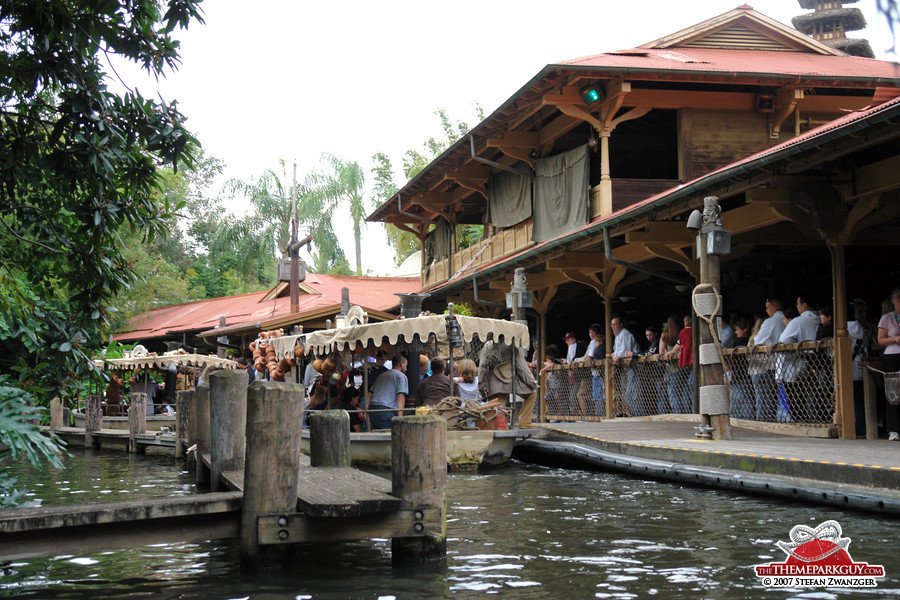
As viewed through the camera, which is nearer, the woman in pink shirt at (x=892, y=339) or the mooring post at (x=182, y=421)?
the woman in pink shirt at (x=892, y=339)

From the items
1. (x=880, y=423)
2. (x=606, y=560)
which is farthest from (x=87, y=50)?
(x=880, y=423)

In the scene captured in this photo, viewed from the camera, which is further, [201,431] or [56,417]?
[56,417]

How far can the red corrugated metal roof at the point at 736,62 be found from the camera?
57.1 feet

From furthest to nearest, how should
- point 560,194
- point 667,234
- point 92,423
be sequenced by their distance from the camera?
point 92,423 < point 560,194 < point 667,234

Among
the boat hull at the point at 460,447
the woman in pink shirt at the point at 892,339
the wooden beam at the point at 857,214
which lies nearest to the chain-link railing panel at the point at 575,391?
the boat hull at the point at 460,447

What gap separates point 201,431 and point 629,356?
749 cm

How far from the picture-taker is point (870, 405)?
436 inches

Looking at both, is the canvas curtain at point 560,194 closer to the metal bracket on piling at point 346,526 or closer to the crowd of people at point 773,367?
the crowd of people at point 773,367

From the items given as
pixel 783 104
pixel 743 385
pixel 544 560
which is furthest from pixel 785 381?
pixel 783 104

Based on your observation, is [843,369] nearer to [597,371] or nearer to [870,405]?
[870,405]

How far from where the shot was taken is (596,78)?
17.7 m

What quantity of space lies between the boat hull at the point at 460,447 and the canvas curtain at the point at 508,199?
9833 mm

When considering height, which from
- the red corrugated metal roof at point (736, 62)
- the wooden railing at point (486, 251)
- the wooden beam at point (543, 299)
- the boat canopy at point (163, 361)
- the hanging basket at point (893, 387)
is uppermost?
the red corrugated metal roof at point (736, 62)

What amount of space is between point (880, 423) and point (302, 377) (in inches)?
373
